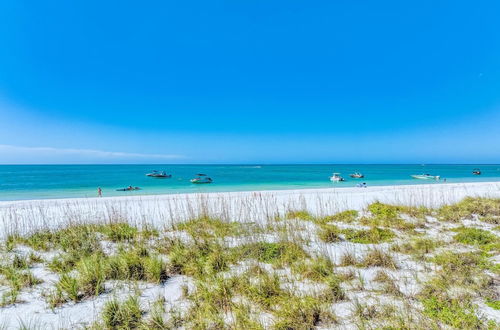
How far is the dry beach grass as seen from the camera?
8.03ft

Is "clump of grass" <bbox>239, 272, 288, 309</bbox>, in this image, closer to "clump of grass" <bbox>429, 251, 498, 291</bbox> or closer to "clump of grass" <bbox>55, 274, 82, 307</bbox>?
"clump of grass" <bbox>55, 274, 82, 307</bbox>

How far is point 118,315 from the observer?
8.21 ft

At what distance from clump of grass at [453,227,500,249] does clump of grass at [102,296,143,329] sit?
237 inches

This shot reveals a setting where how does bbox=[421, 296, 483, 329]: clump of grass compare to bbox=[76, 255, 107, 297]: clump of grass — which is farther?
bbox=[76, 255, 107, 297]: clump of grass

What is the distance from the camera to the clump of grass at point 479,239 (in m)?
4.42

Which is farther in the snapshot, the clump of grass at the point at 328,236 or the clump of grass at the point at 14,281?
the clump of grass at the point at 328,236

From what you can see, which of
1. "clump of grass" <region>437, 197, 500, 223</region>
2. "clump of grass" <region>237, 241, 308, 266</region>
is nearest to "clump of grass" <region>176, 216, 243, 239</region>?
"clump of grass" <region>237, 241, 308, 266</region>

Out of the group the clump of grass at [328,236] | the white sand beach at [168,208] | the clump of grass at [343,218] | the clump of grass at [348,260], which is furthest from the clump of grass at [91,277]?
the clump of grass at [343,218]

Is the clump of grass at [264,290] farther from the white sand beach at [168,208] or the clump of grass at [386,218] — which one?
the clump of grass at [386,218]

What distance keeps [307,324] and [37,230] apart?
21.4 feet

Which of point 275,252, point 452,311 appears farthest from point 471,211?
point 275,252

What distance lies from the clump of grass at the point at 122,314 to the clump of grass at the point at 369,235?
435 cm

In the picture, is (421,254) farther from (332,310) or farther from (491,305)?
(332,310)

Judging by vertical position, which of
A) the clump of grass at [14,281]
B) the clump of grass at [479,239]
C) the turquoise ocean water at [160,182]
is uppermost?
the clump of grass at [14,281]
